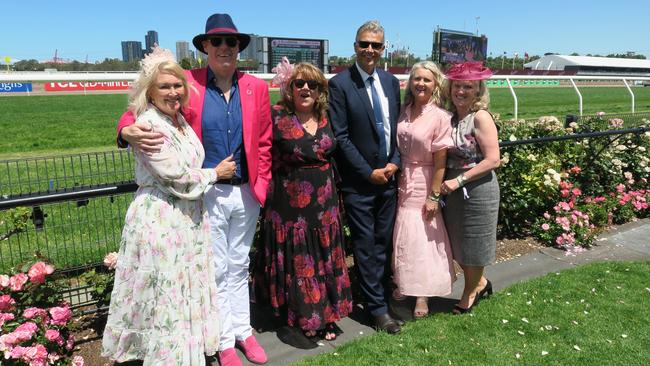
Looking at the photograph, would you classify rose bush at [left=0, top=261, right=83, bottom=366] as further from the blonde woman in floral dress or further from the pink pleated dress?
the pink pleated dress

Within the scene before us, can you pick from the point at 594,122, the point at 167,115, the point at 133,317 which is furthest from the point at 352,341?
the point at 594,122

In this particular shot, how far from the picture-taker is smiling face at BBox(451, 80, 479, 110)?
3623 mm

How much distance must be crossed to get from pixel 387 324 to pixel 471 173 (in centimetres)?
128

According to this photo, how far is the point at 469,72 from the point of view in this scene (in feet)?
11.8

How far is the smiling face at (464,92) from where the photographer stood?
11.9 ft

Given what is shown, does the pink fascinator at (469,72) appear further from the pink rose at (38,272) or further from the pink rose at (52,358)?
the pink rose at (52,358)

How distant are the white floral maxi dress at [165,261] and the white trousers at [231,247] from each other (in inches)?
7.0

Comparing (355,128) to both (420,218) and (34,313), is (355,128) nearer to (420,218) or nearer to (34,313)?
(420,218)

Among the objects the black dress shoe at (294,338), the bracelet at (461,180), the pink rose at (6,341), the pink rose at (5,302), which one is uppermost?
the bracelet at (461,180)

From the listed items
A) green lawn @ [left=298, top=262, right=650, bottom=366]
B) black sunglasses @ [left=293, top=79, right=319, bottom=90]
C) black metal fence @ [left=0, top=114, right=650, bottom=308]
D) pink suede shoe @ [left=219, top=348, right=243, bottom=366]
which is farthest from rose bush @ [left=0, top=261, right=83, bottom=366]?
black sunglasses @ [left=293, top=79, right=319, bottom=90]

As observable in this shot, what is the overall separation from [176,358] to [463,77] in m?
2.63

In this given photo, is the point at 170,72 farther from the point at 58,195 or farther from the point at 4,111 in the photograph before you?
the point at 4,111

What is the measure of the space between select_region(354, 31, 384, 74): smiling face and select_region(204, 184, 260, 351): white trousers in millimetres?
1224

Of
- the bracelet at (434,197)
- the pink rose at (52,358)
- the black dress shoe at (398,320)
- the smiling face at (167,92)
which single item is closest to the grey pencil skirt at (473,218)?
the bracelet at (434,197)
